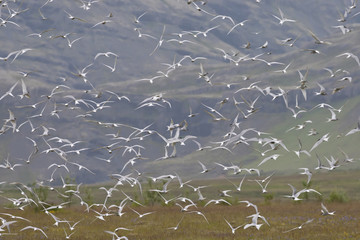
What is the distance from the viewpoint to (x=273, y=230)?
94.0 ft

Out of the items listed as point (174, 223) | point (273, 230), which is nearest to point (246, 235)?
point (273, 230)

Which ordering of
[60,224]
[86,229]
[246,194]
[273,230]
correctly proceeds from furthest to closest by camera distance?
[246,194] → [60,224] → [86,229] → [273,230]

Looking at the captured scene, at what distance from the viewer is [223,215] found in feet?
124

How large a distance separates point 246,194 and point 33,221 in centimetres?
9737

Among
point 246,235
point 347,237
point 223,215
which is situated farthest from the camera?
point 223,215

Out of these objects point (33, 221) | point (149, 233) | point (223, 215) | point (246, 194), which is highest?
point (149, 233)

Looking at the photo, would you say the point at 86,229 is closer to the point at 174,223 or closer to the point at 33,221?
the point at 174,223

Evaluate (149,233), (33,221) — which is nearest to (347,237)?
(149,233)

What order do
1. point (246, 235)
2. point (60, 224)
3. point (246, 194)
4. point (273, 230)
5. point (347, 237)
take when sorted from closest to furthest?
point (347, 237)
point (246, 235)
point (273, 230)
point (60, 224)
point (246, 194)

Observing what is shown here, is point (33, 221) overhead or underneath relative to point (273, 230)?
underneath

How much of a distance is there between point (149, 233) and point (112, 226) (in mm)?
3815

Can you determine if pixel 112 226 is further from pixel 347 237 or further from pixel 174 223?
pixel 347 237

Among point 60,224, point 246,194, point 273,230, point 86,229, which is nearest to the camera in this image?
point 273,230

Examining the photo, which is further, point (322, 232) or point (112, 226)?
point (112, 226)
